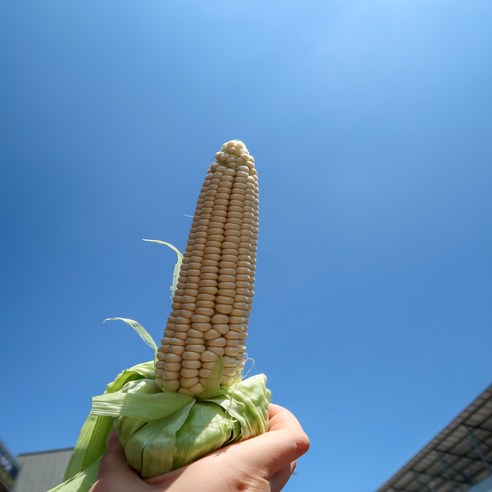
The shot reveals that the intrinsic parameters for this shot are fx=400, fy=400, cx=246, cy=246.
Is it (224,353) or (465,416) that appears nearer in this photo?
(224,353)

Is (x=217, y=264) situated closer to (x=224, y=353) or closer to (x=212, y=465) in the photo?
(x=224, y=353)

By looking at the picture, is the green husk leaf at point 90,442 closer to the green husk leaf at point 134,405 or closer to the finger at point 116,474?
the finger at point 116,474

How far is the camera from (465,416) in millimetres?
21906

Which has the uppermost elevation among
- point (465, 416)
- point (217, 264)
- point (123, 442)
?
point (217, 264)

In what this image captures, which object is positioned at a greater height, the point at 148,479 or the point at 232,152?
the point at 232,152

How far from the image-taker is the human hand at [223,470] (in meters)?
2.06

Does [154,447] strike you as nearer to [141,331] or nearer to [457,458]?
[141,331]

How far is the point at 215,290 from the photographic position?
295 centimetres

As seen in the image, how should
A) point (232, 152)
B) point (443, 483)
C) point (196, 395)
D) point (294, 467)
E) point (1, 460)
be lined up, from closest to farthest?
1. point (196, 395)
2. point (294, 467)
3. point (232, 152)
4. point (1, 460)
5. point (443, 483)

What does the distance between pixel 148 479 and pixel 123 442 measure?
13.5 inches

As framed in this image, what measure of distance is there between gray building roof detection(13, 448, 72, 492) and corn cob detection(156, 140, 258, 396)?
33.8 meters

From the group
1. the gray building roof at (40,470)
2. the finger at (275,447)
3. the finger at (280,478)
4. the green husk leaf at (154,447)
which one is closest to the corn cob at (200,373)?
the green husk leaf at (154,447)

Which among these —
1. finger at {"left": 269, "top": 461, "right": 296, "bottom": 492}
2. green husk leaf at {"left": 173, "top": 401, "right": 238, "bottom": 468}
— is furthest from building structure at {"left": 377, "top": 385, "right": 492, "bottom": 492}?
green husk leaf at {"left": 173, "top": 401, "right": 238, "bottom": 468}

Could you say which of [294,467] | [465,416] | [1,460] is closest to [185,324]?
[294,467]
